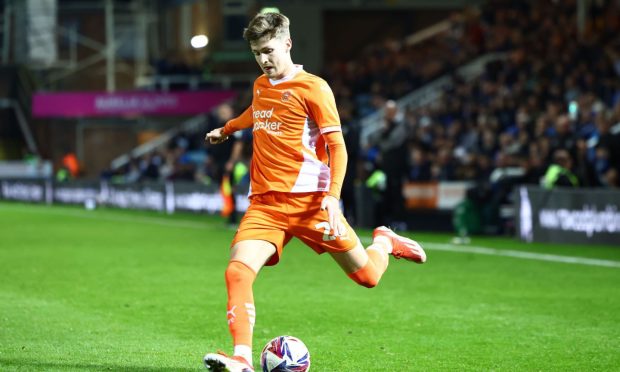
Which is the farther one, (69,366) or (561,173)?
(561,173)

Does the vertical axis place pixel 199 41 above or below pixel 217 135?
below

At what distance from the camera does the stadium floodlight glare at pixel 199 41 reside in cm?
4188

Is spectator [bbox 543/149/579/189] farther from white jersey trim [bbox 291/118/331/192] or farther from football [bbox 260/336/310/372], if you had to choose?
football [bbox 260/336/310/372]

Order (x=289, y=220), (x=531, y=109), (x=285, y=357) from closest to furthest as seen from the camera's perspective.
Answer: (x=285, y=357)
(x=289, y=220)
(x=531, y=109)

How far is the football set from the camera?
7.08m

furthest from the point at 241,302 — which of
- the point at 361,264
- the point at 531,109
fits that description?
the point at 531,109

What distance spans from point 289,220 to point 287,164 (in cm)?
35

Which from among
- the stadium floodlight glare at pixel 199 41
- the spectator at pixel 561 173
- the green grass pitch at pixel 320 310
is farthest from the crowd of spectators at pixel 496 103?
the stadium floodlight glare at pixel 199 41

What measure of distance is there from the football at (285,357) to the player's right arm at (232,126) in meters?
1.64

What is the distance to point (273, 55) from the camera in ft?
23.3

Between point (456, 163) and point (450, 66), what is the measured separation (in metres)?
9.01

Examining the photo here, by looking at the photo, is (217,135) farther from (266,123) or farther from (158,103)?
(158,103)

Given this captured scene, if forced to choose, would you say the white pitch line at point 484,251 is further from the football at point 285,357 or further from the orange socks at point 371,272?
the football at point 285,357

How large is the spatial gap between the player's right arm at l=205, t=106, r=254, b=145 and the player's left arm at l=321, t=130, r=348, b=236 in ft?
3.27
